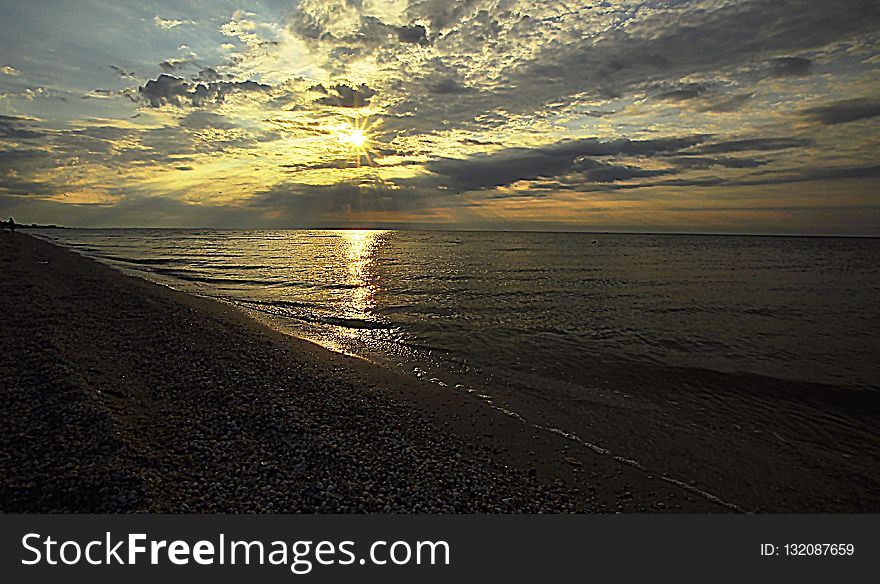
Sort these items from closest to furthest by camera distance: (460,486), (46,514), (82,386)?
(46,514), (460,486), (82,386)

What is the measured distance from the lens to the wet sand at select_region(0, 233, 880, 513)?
715cm

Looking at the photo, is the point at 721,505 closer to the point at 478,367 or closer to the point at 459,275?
the point at 478,367

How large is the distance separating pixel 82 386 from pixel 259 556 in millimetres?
7352

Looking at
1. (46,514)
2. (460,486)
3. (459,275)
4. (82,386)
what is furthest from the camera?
(459,275)

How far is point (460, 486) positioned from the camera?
7.90m

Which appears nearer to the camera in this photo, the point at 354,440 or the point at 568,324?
the point at 354,440

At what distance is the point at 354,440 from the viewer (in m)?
9.27

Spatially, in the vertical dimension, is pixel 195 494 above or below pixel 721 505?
above

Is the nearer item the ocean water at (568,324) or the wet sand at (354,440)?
the wet sand at (354,440)

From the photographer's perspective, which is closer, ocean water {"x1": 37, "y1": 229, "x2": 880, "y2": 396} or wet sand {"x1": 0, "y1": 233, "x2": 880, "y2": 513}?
wet sand {"x1": 0, "y1": 233, "x2": 880, "y2": 513}

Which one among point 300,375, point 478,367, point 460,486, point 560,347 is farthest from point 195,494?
point 560,347

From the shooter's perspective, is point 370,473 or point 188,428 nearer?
point 370,473

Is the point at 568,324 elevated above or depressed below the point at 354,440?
above

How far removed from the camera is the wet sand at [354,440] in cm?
715
